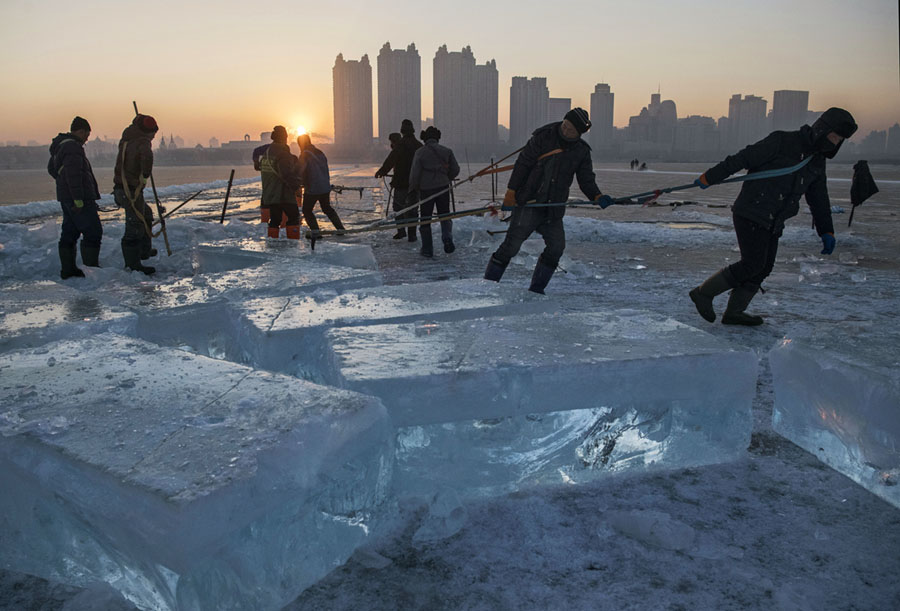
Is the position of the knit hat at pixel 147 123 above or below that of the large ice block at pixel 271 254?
above

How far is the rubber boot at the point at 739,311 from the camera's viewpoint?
4.55 meters

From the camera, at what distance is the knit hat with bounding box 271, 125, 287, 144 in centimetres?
812

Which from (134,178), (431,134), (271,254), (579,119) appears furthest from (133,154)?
(579,119)

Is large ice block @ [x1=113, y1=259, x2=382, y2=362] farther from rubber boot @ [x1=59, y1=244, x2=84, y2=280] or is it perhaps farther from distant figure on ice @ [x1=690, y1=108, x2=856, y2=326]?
distant figure on ice @ [x1=690, y1=108, x2=856, y2=326]

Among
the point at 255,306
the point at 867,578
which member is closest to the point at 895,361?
the point at 867,578

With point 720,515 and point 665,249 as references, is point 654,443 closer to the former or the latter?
point 720,515

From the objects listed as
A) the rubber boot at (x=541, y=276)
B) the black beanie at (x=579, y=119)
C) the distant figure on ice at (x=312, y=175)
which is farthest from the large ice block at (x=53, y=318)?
the distant figure on ice at (x=312, y=175)

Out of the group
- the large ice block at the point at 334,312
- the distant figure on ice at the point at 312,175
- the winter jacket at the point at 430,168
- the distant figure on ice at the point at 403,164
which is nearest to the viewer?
the large ice block at the point at 334,312

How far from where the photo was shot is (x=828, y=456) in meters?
2.47

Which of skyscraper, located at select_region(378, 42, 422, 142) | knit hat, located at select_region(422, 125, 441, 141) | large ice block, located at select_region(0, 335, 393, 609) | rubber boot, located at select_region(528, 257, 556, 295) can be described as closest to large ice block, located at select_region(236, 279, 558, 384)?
large ice block, located at select_region(0, 335, 393, 609)

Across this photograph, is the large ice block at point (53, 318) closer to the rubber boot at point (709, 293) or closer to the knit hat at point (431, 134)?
the rubber boot at point (709, 293)

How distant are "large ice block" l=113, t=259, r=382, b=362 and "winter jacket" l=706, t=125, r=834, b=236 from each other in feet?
8.85

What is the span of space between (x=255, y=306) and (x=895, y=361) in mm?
3072

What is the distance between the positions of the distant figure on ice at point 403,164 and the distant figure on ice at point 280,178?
4.08 feet
